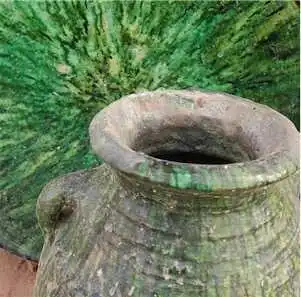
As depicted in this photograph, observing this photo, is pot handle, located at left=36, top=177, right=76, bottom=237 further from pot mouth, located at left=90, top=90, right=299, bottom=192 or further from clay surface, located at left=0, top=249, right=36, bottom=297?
clay surface, located at left=0, top=249, right=36, bottom=297

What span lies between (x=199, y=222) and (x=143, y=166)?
0.18 metres

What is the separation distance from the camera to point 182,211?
1.49m

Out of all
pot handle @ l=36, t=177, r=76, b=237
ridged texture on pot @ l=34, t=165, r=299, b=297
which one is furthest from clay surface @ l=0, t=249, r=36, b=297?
ridged texture on pot @ l=34, t=165, r=299, b=297

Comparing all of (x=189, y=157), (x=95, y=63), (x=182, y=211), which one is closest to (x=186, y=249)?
(x=182, y=211)

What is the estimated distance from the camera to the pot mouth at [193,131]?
4.96 ft

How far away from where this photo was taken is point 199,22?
96.0 inches

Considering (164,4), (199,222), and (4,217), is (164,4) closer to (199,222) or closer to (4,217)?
(4,217)

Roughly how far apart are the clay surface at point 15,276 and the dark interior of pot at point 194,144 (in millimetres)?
1075

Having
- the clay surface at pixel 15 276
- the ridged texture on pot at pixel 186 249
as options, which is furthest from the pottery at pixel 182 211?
the clay surface at pixel 15 276

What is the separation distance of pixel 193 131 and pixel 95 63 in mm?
757

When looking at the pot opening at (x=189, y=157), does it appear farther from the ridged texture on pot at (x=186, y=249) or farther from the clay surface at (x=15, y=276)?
the clay surface at (x=15, y=276)

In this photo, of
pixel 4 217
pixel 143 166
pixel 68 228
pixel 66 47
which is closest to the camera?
pixel 143 166

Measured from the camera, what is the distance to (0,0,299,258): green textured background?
2.37m

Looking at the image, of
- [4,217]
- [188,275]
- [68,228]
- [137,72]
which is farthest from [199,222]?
[4,217]
